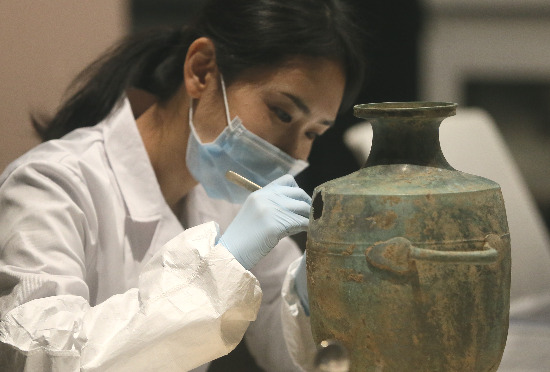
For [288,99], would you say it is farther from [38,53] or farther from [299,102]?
[38,53]

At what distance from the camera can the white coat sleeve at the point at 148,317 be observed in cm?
111

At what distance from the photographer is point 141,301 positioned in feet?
3.78

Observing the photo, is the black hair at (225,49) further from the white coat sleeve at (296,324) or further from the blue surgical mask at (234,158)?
the white coat sleeve at (296,324)

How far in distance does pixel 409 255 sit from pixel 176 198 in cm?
77

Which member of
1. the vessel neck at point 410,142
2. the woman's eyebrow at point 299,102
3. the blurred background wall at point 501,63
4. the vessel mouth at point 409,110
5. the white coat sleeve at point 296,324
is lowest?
the blurred background wall at point 501,63

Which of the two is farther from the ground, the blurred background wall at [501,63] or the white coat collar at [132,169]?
the white coat collar at [132,169]

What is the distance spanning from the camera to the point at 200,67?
1.53 metres

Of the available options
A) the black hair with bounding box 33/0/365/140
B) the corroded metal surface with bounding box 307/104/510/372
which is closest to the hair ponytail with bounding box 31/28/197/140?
the black hair with bounding box 33/0/365/140

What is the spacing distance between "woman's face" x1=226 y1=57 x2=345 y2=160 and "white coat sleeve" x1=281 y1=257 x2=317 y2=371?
0.80ft

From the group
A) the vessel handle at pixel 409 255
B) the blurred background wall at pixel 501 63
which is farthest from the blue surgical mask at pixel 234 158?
the blurred background wall at pixel 501 63

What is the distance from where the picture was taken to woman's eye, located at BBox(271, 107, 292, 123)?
145cm

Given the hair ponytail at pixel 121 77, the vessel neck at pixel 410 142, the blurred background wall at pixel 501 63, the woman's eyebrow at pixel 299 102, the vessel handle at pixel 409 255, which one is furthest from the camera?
the blurred background wall at pixel 501 63

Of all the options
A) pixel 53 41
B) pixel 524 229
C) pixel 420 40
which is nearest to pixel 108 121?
pixel 53 41

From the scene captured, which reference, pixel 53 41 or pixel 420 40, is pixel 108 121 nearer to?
pixel 53 41
